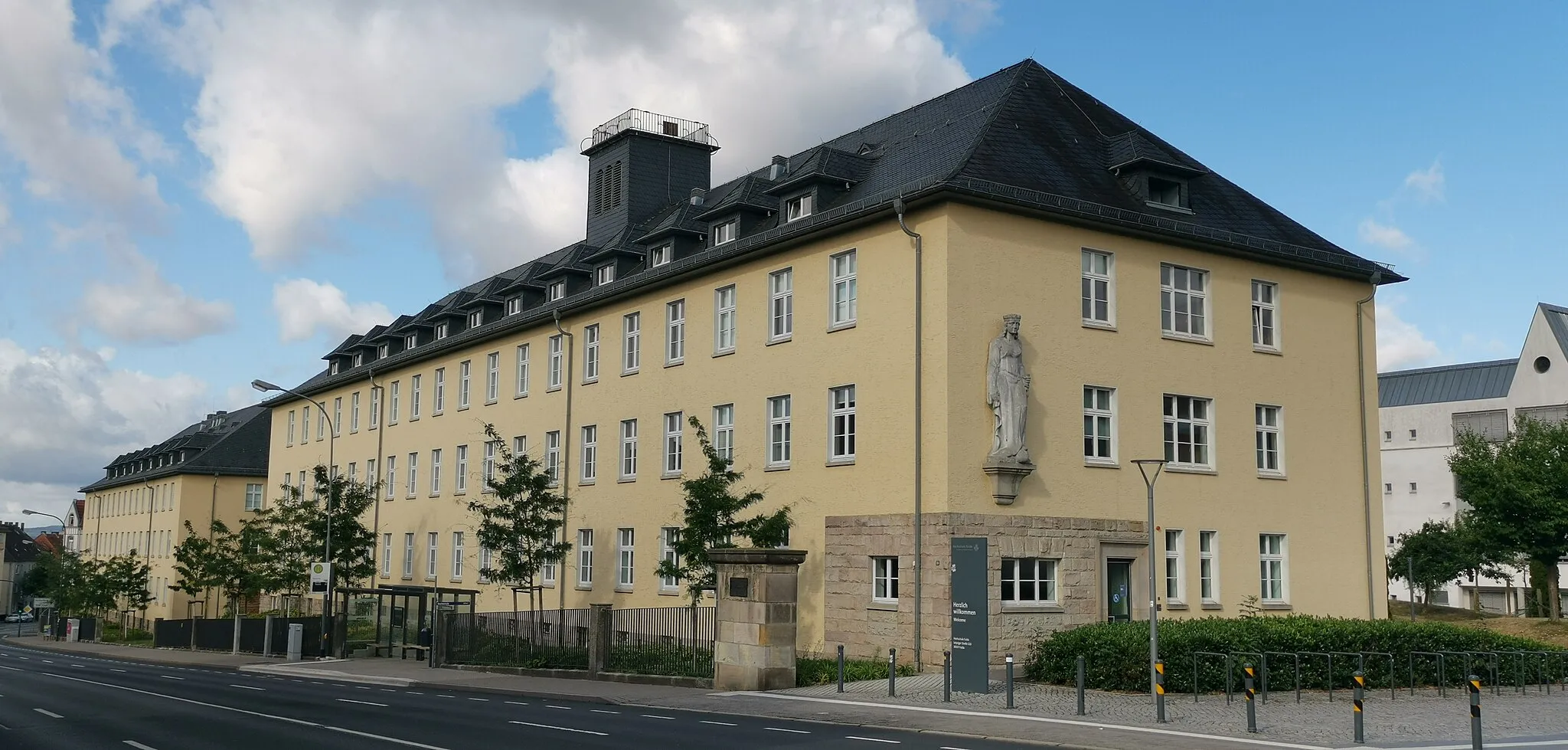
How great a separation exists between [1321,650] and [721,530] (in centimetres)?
1189

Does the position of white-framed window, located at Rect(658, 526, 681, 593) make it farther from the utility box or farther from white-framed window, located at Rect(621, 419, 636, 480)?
the utility box

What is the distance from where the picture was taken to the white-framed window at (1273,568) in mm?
30594

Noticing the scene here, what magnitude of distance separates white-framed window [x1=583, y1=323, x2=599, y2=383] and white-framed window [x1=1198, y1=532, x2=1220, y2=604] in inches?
693

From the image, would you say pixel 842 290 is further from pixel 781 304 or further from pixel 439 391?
pixel 439 391

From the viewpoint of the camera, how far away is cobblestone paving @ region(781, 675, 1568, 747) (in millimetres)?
17172

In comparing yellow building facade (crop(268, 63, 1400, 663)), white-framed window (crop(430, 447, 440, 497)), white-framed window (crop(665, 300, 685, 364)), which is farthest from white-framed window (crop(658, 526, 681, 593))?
white-framed window (crop(430, 447, 440, 497))

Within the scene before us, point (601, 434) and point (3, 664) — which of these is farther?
point (3, 664)

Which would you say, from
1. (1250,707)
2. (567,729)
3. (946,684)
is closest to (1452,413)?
(946,684)

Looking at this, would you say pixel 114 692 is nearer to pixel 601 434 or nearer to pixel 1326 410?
pixel 601 434

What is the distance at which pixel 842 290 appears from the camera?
29.5 meters

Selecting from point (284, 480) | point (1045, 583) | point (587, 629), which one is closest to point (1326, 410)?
point (1045, 583)

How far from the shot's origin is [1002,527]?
86.8ft

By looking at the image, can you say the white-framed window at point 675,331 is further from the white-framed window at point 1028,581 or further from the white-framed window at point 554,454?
the white-framed window at point 1028,581

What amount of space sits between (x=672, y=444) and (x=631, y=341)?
388 cm
